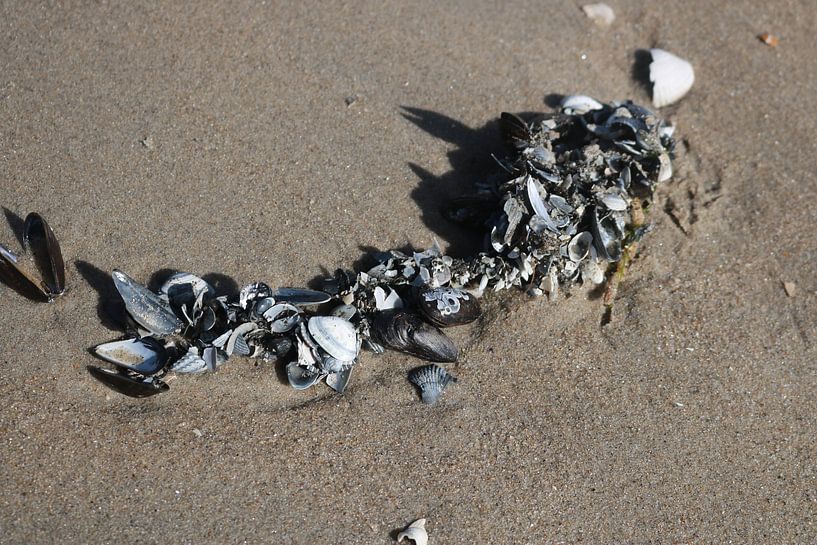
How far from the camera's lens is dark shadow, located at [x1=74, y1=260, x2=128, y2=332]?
3723 millimetres

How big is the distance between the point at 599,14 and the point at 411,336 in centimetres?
335

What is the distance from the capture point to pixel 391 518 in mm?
3402

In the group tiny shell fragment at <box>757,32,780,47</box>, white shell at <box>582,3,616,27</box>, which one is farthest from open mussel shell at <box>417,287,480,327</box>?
tiny shell fragment at <box>757,32,780,47</box>

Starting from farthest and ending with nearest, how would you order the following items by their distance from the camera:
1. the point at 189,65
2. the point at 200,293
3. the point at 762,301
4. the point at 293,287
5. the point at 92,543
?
the point at 189,65 → the point at 762,301 → the point at 293,287 → the point at 200,293 → the point at 92,543

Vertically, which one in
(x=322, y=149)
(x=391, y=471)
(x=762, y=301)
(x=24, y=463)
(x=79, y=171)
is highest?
(x=79, y=171)

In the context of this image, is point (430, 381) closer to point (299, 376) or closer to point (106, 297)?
point (299, 376)

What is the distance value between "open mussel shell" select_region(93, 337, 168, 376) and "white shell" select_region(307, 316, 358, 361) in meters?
0.79

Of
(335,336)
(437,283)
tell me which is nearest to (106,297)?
(335,336)

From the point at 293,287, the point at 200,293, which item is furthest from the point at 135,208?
the point at 293,287

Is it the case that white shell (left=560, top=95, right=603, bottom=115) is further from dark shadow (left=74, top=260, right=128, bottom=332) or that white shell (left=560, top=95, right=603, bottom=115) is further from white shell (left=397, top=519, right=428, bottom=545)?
dark shadow (left=74, top=260, right=128, bottom=332)

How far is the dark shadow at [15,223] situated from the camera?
389cm

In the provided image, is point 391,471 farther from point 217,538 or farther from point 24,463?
point 24,463

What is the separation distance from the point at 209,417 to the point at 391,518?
1.07 m

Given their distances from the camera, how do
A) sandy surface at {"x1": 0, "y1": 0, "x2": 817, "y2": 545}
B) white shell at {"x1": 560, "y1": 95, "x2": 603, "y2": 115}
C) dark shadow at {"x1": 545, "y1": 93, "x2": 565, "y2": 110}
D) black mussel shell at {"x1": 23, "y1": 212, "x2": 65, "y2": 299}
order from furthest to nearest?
1. dark shadow at {"x1": 545, "y1": 93, "x2": 565, "y2": 110}
2. white shell at {"x1": 560, "y1": 95, "x2": 603, "y2": 115}
3. black mussel shell at {"x1": 23, "y1": 212, "x2": 65, "y2": 299}
4. sandy surface at {"x1": 0, "y1": 0, "x2": 817, "y2": 545}
